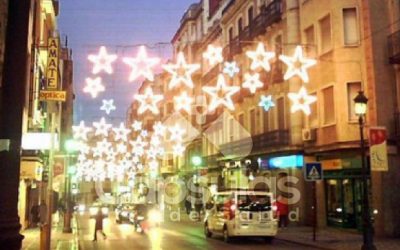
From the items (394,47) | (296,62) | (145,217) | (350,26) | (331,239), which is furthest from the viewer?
(145,217)

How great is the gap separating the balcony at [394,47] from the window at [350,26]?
212 cm

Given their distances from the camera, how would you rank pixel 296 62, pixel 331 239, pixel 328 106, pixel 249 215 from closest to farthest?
pixel 296 62
pixel 249 215
pixel 331 239
pixel 328 106

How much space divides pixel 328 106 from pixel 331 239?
7423 mm

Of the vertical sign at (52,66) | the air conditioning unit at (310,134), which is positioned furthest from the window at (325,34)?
the vertical sign at (52,66)

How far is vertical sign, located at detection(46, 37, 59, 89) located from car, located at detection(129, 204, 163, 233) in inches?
416

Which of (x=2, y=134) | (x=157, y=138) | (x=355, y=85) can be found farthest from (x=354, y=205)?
(x=157, y=138)

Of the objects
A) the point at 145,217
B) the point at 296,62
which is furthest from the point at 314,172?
the point at 145,217

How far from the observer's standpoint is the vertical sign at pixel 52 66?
81.1 feet

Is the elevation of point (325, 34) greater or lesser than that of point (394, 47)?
greater

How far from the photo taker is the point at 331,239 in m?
23.2

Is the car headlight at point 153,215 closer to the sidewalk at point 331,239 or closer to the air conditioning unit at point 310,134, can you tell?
the sidewalk at point 331,239

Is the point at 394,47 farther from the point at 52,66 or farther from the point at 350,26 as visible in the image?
the point at 52,66

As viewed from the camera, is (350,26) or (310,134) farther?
(310,134)

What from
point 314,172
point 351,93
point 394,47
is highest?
point 394,47
